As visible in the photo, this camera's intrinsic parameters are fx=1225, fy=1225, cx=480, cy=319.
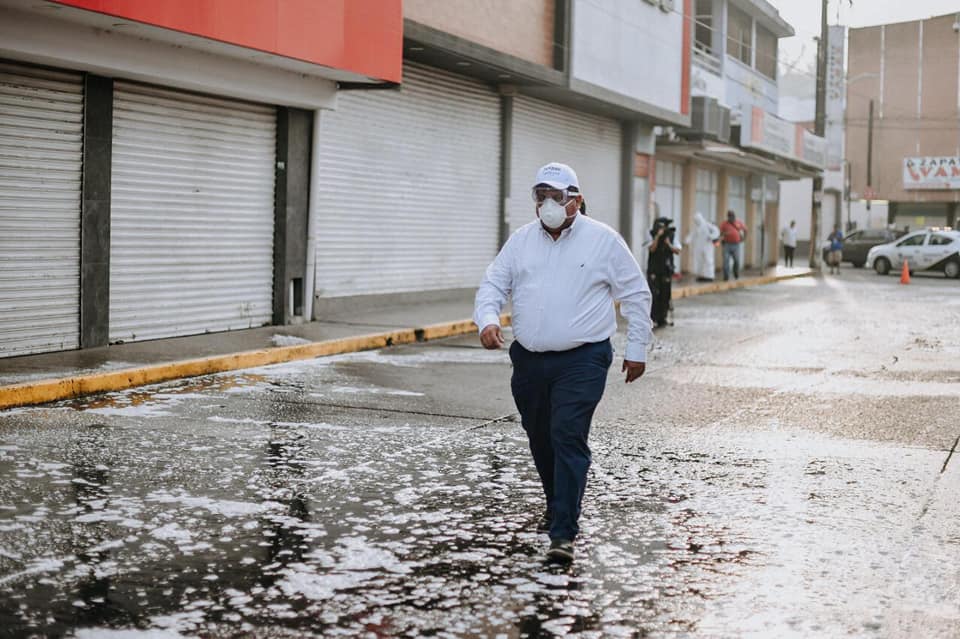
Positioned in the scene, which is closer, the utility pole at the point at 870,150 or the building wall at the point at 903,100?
the building wall at the point at 903,100

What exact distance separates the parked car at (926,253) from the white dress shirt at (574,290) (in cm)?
3712

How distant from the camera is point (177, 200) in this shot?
14414 mm

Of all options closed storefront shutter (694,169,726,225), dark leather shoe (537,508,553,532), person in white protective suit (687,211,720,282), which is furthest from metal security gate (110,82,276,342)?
closed storefront shutter (694,169,726,225)

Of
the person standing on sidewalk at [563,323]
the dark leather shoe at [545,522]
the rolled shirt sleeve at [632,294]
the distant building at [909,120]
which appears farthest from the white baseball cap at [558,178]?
the distant building at [909,120]

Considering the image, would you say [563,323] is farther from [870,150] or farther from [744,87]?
[870,150]

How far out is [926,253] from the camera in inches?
1606

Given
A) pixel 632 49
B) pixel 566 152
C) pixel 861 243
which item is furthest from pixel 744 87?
pixel 566 152

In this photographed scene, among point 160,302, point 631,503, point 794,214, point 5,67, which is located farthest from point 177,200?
point 794,214

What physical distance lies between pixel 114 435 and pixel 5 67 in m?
5.09

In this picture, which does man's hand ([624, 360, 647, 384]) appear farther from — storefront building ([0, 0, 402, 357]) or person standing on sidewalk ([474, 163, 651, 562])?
storefront building ([0, 0, 402, 357])

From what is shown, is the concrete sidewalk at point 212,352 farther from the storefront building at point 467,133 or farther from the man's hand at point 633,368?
the man's hand at point 633,368

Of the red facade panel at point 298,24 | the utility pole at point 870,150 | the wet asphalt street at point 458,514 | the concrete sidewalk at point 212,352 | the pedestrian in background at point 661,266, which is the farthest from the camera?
the utility pole at point 870,150

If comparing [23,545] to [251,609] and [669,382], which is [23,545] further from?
[669,382]

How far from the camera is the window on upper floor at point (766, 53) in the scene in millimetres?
43531
